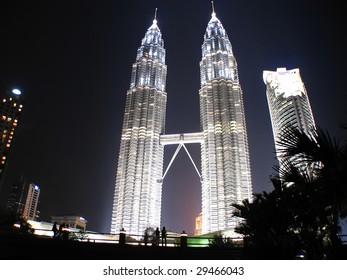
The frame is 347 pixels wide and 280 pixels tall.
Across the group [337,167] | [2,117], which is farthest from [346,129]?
[2,117]

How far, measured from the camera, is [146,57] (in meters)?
120

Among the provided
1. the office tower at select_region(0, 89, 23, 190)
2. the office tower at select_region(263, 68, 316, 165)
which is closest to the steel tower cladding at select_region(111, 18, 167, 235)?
the office tower at select_region(0, 89, 23, 190)

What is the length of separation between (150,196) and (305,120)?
55.6 metres

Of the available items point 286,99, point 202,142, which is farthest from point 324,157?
point 286,99

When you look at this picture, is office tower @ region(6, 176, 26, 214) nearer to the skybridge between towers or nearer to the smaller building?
the smaller building

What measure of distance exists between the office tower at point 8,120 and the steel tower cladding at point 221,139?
197ft

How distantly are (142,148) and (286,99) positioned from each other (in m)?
51.7

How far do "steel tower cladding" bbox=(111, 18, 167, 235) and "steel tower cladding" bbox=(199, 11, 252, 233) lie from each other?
1598 centimetres

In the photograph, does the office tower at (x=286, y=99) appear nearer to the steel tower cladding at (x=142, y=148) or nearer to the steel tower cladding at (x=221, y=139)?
the steel tower cladding at (x=221, y=139)

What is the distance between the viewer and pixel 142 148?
99188 millimetres

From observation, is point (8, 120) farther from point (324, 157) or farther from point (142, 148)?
point (324, 157)

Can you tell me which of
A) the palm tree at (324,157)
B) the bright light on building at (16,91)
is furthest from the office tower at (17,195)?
the palm tree at (324,157)

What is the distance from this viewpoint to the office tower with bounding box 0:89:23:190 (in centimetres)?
8625
